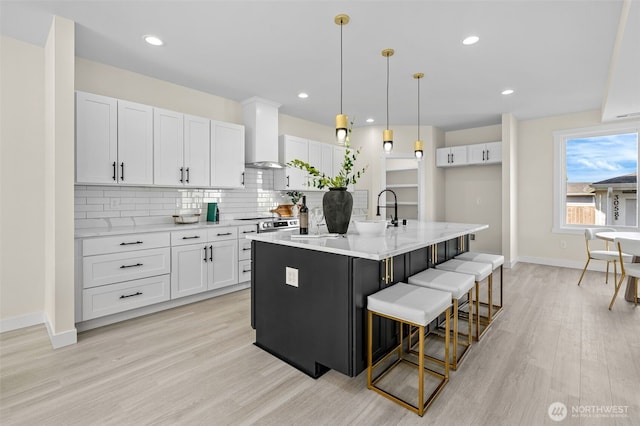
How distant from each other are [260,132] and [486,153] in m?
4.30

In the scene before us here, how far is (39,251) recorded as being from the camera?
3082 mm

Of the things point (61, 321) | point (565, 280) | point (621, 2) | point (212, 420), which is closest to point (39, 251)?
point (61, 321)

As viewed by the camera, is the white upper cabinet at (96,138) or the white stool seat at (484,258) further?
the white stool seat at (484,258)

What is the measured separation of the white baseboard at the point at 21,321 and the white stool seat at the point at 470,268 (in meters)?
3.90

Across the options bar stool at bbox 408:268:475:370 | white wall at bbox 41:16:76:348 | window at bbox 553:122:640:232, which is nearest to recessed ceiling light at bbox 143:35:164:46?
white wall at bbox 41:16:76:348

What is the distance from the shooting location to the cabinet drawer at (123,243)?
113 inches

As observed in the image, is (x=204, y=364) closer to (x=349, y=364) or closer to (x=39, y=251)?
(x=349, y=364)

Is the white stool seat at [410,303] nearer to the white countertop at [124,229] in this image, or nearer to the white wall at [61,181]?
the white countertop at [124,229]

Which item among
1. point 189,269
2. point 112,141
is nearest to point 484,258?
point 189,269

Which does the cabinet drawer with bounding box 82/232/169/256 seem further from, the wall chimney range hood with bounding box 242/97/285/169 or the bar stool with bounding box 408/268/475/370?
the bar stool with bounding box 408/268/475/370

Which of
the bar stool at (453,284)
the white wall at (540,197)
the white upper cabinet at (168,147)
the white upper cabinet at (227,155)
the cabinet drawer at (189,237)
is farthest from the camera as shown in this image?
the white wall at (540,197)

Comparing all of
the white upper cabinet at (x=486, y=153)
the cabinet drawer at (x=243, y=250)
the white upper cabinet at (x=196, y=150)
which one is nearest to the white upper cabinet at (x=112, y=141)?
the white upper cabinet at (x=196, y=150)

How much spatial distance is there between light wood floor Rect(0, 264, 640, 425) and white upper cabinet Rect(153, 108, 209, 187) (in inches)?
65.7

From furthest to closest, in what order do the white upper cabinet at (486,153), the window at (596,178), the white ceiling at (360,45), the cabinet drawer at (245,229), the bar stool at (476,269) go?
1. the white upper cabinet at (486,153)
2. the window at (596,178)
3. the cabinet drawer at (245,229)
4. the bar stool at (476,269)
5. the white ceiling at (360,45)
